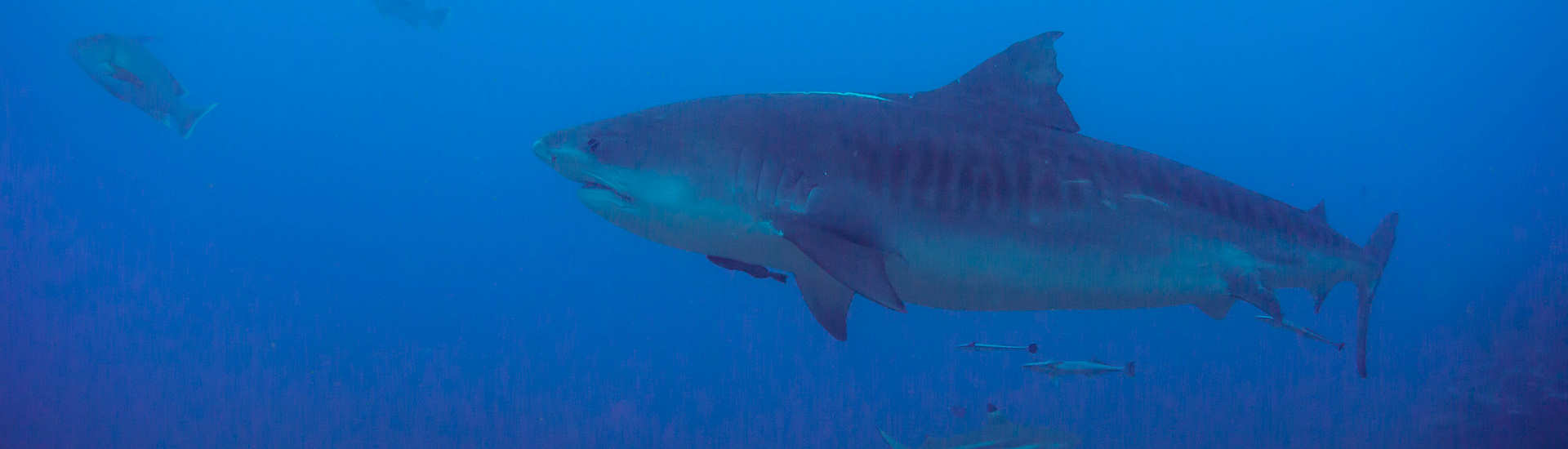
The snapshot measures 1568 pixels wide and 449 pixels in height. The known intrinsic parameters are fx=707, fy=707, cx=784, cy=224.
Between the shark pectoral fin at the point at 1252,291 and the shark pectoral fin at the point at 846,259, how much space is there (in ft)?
6.12

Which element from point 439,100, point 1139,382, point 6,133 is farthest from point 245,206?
point 1139,382

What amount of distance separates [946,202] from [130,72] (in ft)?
35.1

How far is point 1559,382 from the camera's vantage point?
35.8 ft

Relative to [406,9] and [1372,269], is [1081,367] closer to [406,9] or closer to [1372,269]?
[1372,269]

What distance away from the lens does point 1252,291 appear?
3.19 metres

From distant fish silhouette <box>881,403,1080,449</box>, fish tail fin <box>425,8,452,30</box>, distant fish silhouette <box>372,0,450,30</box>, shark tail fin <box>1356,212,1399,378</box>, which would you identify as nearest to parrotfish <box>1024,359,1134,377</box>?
distant fish silhouette <box>881,403,1080,449</box>

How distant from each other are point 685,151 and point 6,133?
31219mm

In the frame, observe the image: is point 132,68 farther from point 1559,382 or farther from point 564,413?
point 1559,382

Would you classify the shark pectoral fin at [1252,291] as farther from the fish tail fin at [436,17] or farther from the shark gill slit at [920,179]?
the fish tail fin at [436,17]

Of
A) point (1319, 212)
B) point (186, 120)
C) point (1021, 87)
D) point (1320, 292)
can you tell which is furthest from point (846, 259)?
point (186, 120)

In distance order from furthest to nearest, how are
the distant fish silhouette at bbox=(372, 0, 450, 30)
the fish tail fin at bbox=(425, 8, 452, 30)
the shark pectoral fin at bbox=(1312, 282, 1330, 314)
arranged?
the fish tail fin at bbox=(425, 8, 452, 30), the distant fish silhouette at bbox=(372, 0, 450, 30), the shark pectoral fin at bbox=(1312, 282, 1330, 314)

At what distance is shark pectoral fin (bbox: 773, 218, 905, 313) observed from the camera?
2164 mm

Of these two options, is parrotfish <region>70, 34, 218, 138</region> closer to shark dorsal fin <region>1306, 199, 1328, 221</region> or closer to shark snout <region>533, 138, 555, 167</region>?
shark snout <region>533, 138, 555, 167</region>

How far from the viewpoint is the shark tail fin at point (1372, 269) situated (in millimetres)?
3654
